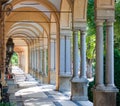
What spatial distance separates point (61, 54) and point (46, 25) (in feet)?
23.1

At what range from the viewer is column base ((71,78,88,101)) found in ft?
54.7

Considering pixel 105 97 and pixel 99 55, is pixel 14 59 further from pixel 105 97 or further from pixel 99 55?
pixel 105 97

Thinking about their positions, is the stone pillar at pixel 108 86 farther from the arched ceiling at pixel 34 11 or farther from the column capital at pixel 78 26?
the arched ceiling at pixel 34 11

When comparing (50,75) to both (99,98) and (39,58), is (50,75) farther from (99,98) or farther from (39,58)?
(99,98)

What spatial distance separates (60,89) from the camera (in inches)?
861

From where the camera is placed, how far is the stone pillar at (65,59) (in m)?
21.4

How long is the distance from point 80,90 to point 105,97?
4580 mm

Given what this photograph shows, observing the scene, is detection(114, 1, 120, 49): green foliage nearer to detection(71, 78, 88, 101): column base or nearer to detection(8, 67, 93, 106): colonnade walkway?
detection(8, 67, 93, 106): colonnade walkway

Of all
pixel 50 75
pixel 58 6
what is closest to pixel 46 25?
pixel 50 75

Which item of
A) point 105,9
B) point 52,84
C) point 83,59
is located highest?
point 105,9

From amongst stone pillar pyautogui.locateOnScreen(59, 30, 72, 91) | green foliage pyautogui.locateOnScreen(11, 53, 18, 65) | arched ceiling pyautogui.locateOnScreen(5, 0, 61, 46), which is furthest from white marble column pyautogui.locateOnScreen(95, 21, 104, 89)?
green foliage pyautogui.locateOnScreen(11, 53, 18, 65)

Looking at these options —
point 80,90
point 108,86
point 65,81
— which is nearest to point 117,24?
point 65,81

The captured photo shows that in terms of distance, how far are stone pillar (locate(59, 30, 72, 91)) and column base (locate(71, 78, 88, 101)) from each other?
181 inches

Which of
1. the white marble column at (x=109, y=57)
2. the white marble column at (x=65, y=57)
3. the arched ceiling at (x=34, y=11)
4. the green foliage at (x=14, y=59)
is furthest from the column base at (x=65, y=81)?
the green foliage at (x=14, y=59)
